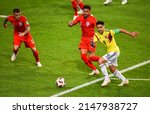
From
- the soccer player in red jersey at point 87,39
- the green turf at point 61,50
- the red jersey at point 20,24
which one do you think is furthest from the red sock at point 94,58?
the red jersey at point 20,24

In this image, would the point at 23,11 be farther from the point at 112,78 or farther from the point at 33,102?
the point at 33,102

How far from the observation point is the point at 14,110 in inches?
554

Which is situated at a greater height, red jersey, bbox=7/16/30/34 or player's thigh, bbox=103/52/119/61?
red jersey, bbox=7/16/30/34

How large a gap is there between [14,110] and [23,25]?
469 cm

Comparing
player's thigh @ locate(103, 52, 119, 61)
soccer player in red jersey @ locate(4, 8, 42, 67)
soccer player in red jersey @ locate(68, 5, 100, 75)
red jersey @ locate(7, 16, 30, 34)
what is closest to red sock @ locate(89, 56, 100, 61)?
soccer player in red jersey @ locate(68, 5, 100, 75)

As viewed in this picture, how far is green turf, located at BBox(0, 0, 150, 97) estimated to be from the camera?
1642 centimetres

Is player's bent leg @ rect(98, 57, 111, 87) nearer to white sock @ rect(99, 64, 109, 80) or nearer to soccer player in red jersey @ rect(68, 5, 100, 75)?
white sock @ rect(99, 64, 109, 80)

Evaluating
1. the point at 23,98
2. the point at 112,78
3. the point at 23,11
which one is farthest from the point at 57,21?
the point at 23,98

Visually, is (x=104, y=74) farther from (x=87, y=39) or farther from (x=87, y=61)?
(x=87, y=39)

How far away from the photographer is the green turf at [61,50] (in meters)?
16.4

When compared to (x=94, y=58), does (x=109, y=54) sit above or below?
above

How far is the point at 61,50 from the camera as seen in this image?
1970 cm

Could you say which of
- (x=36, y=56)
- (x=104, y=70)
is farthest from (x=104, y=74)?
(x=36, y=56)

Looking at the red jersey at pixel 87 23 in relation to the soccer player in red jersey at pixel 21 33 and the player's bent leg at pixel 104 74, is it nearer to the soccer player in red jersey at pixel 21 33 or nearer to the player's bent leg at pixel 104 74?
the player's bent leg at pixel 104 74
